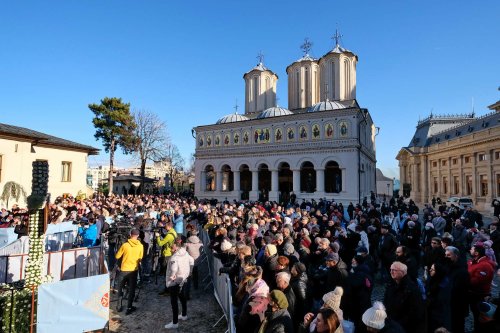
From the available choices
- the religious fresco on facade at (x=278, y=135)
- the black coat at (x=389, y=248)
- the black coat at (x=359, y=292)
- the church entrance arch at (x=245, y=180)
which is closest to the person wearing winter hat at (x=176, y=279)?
the black coat at (x=359, y=292)

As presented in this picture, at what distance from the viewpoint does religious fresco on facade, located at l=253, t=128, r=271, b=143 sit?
3291 centimetres

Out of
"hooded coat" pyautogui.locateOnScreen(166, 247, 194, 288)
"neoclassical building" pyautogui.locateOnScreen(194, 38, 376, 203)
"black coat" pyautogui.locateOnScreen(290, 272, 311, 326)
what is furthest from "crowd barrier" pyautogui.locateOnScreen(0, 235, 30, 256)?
"neoclassical building" pyautogui.locateOnScreen(194, 38, 376, 203)

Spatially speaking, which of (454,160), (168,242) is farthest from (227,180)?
(454,160)

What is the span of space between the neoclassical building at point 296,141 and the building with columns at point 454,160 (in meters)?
12.9

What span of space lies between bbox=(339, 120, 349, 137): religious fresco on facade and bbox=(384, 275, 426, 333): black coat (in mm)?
25869

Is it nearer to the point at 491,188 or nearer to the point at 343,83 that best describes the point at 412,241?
the point at 343,83

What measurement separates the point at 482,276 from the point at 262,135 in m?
28.8

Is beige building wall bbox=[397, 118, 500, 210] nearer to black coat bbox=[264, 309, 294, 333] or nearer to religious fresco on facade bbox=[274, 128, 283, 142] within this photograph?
religious fresco on facade bbox=[274, 128, 283, 142]

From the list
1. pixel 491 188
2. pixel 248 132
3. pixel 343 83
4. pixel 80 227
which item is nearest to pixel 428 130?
pixel 491 188

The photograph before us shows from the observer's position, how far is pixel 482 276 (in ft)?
17.4

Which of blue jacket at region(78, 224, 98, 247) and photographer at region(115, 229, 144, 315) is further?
blue jacket at region(78, 224, 98, 247)

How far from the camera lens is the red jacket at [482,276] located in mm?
5273

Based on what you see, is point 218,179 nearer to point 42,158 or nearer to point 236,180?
point 236,180

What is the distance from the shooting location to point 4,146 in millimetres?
19641
